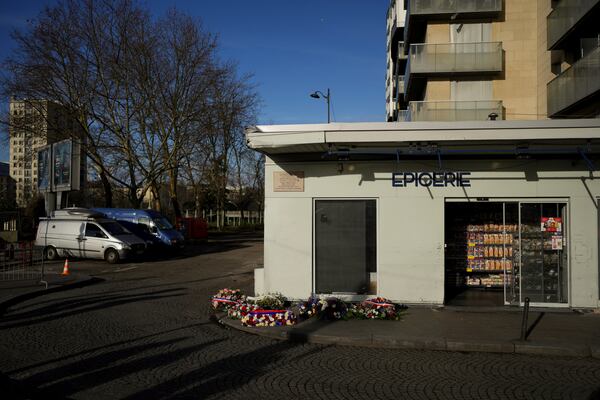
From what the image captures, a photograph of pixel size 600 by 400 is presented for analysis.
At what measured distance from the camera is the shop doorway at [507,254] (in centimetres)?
1127

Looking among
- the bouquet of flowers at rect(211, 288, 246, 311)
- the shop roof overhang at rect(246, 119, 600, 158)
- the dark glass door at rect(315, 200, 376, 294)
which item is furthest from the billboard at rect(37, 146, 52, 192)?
the dark glass door at rect(315, 200, 376, 294)

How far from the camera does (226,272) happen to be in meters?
19.3

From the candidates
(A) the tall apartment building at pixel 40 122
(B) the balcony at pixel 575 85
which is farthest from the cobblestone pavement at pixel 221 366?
(A) the tall apartment building at pixel 40 122

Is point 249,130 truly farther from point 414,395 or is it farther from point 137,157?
point 137,157

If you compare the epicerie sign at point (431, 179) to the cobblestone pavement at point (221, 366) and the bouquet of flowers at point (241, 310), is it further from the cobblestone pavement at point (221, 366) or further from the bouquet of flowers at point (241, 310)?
the cobblestone pavement at point (221, 366)

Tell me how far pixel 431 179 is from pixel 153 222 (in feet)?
67.9

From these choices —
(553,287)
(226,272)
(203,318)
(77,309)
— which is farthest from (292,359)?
(226,272)

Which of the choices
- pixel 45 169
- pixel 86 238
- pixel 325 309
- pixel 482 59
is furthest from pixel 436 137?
pixel 45 169

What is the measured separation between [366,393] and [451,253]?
8.34 meters

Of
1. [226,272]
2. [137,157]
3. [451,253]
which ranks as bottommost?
[226,272]

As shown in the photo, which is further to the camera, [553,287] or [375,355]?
[553,287]

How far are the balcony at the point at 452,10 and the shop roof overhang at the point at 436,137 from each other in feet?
57.1

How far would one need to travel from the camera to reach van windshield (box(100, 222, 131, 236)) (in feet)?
75.1

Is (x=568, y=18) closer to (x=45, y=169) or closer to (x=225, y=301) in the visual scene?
(x=225, y=301)
